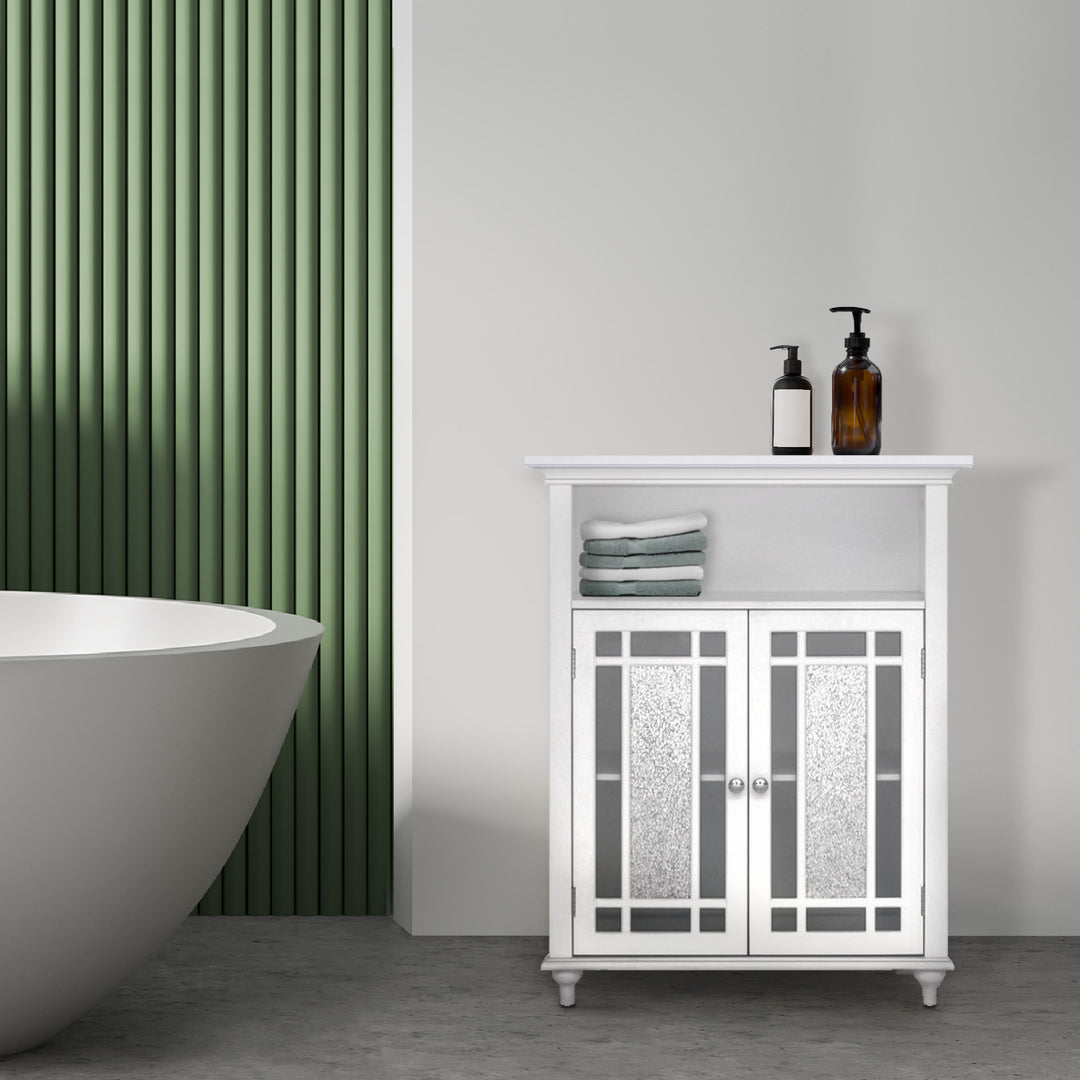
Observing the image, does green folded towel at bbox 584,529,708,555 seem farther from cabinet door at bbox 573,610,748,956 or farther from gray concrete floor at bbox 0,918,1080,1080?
gray concrete floor at bbox 0,918,1080,1080

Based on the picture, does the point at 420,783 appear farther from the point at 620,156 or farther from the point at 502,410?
the point at 620,156

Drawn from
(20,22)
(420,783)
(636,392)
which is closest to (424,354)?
(636,392)

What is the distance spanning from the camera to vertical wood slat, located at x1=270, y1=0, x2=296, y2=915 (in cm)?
275

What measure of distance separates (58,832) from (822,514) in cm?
152

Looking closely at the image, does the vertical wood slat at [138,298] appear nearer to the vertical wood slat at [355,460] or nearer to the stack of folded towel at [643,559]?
the vertical wood slat at [355,460]

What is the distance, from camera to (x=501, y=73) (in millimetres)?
2619

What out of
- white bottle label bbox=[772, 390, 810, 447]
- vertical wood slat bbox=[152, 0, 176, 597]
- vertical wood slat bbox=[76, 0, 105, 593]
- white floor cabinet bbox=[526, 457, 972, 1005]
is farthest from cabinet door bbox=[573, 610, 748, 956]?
vertical wood slat bbox=[76, 0, 105, 593]

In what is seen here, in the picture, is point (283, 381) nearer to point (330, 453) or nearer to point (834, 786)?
point (330, 453)

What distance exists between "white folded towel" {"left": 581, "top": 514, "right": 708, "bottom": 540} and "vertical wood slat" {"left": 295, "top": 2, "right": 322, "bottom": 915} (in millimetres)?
744

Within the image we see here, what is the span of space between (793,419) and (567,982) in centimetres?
106

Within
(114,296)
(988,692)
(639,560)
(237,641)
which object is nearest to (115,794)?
(237,641)

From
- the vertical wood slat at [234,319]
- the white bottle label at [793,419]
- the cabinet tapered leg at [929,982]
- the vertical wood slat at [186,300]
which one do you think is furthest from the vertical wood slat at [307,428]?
the cabinet tapered leg at [929,982]

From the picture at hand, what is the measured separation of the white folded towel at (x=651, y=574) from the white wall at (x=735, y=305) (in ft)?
1.26

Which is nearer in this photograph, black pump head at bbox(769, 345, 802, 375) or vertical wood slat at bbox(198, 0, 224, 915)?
black pump head at bbox(769, 345, 802, 375)
